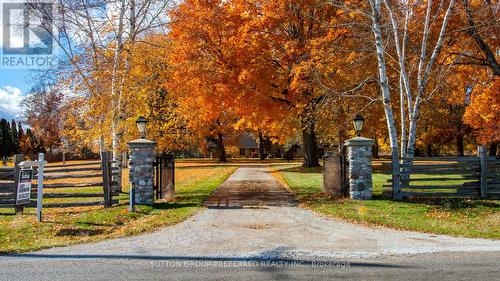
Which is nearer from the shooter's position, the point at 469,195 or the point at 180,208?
the point at 180,208

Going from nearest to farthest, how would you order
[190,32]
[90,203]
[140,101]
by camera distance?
[90,203], [140,101], [190,32]

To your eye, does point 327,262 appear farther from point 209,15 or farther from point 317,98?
point 317,98

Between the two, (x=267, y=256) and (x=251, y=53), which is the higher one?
(x=251, y=53)

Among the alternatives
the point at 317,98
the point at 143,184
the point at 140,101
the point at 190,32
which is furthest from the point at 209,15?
the point at 143,184

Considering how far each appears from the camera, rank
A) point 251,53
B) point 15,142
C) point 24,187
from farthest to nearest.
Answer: point 15,142 < point 251,53 < point 24,187

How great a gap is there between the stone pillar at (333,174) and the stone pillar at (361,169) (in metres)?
1.01

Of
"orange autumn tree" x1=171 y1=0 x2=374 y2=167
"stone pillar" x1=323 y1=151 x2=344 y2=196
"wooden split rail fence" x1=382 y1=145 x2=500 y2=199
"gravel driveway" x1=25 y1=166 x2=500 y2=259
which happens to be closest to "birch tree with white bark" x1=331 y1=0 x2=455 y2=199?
"wooden split rail fence" x1=382 y1=145 x2=500 y2=199

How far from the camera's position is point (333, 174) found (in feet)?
55.2

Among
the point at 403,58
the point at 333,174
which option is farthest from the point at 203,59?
the point at 403,58

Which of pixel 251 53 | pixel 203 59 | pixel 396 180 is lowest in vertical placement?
pixel 396 180

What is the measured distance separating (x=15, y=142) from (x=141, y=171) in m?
70.4

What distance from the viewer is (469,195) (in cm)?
1521

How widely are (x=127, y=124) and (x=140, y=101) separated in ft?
3.78

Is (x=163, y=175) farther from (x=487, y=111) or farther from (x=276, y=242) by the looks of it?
(x=487, y=111)
